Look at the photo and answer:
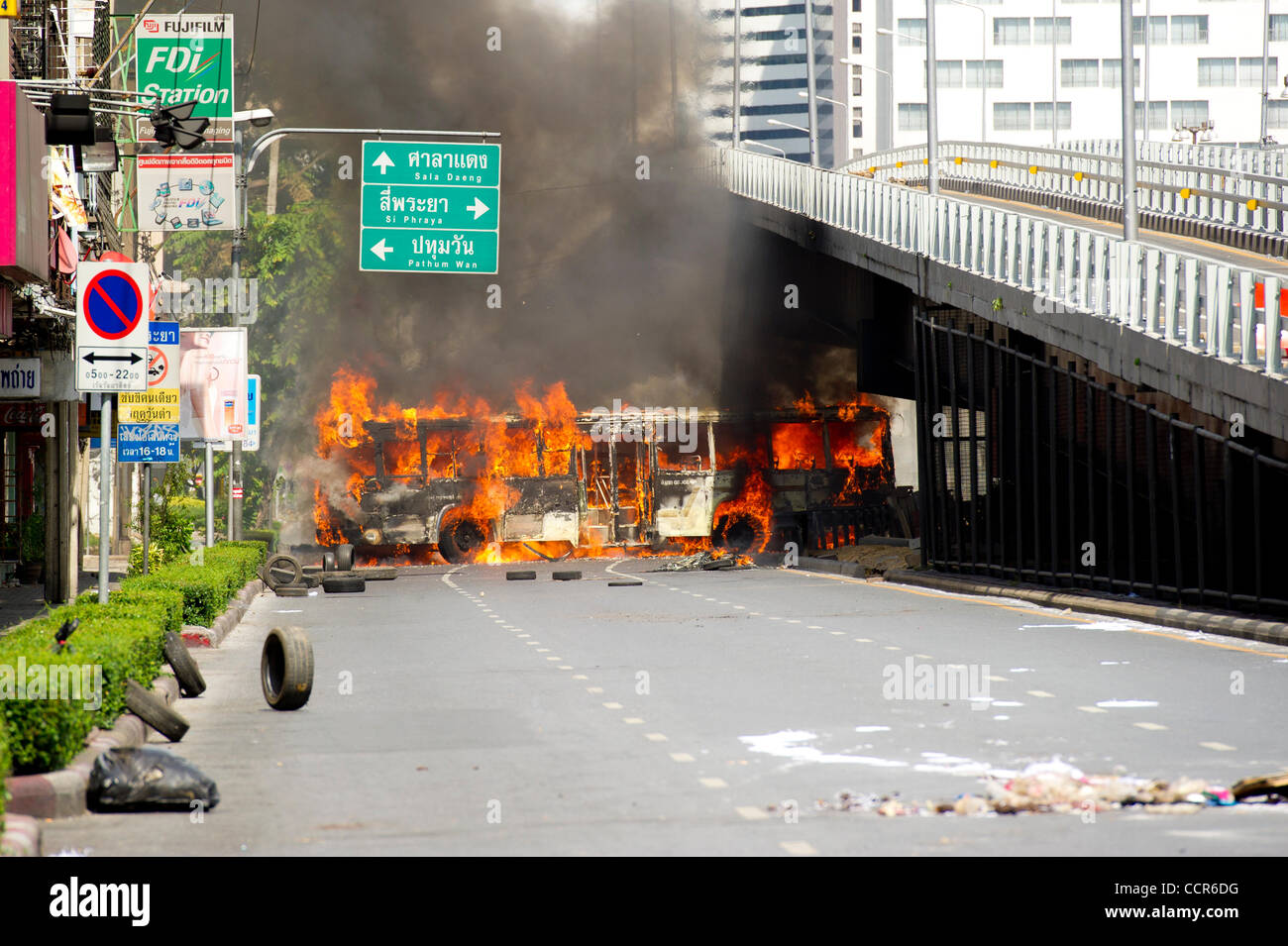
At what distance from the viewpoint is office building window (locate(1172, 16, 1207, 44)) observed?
9631cm

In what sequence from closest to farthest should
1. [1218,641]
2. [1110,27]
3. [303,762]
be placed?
1. [303,762]
2. [1218,641]
3. [1110,27]

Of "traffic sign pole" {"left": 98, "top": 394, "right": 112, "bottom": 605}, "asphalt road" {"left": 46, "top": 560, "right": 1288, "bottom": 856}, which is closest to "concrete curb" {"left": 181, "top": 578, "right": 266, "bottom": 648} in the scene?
"asphalt road" {"left": 46, "top": 560, "right": 1288, "bottom": 856}

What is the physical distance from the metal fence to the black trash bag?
1249 centimetres

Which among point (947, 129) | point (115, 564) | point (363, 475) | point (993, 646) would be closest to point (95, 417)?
point (363, 475)

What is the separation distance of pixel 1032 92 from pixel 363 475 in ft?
230

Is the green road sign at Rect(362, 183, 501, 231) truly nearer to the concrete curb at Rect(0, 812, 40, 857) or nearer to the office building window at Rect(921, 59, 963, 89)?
the concrete curb at Rect(0, 812, 40, 857)

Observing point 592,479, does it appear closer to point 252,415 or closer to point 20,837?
point 252,415

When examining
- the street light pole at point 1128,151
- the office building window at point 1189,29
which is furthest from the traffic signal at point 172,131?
the office building window at point 1189,29

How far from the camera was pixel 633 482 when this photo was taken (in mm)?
38094

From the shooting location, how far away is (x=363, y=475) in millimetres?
36281

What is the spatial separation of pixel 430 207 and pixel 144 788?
22.2 meters

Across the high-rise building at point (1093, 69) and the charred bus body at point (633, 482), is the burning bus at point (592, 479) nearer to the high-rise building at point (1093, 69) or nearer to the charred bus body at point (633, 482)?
the charred bus body at point (633, 482)

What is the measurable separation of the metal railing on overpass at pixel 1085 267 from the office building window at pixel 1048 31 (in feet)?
217
